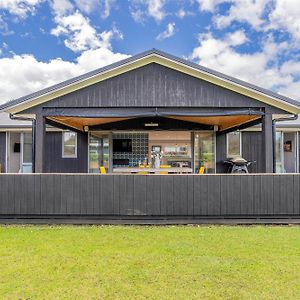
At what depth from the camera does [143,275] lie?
366 cm

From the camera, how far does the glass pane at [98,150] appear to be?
10.3 meters

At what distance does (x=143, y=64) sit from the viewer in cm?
702

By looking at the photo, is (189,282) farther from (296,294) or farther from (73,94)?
(73,94)

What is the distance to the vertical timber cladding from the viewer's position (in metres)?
6.39

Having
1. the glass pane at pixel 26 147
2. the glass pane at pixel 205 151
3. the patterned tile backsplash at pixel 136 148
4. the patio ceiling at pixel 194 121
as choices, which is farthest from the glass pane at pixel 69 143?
the glass pane at pixel 205 151

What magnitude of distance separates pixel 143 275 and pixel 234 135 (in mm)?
8541

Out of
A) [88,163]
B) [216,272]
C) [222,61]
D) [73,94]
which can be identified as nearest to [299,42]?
[222,61]

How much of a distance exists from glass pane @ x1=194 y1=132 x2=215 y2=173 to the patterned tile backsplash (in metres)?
1.65

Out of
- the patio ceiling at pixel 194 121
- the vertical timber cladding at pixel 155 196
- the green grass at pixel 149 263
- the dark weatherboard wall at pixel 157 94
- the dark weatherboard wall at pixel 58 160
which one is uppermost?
the dark weatherboard wall at pixel 157 94

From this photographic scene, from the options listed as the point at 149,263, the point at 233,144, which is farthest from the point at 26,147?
the point at 149,263

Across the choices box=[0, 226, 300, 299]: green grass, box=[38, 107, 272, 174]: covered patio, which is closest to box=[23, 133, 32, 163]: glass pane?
box=[38, 107, 272, 174]: covered patio

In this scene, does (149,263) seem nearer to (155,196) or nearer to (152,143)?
(155,196)

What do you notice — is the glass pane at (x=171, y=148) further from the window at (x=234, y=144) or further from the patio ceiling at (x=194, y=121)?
the window at (x=234, y=144)

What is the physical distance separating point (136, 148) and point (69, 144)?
284cm
